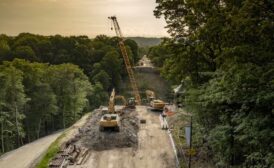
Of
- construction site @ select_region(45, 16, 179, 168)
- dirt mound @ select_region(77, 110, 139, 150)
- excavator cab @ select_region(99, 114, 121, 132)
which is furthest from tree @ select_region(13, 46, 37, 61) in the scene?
excavator cab @ select_region(99, 114, 121, 132)

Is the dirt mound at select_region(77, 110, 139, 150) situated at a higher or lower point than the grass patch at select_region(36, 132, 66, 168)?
higher

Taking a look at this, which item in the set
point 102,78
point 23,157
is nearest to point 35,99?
point 23,157

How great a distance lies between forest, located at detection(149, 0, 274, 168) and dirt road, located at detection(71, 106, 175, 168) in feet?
10.3

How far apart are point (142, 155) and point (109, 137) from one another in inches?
208

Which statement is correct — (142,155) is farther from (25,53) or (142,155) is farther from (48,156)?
(25,53)

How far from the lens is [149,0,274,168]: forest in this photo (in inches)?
635

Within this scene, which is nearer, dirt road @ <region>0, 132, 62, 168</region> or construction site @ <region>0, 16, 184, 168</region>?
construction site @ <region>0, 16, 184, 168</region>

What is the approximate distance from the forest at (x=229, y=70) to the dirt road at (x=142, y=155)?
10.3 ft

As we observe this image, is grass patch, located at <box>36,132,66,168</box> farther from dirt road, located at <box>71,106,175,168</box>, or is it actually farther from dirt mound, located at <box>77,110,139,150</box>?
dirt road, located at <box>71,106,175,168</box>

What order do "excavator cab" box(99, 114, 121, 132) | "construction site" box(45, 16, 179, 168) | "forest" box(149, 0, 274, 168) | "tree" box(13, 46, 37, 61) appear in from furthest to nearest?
1. "tree" box(13, 46, 37, 61)
2. "excavator cab" box(99, 114, 121, 132)
3. "construction site" box(45, 16, 179, 168)
4. "forest" box(149, 0, 274, 168)

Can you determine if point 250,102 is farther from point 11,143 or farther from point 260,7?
point 11,143

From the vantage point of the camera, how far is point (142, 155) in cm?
3009

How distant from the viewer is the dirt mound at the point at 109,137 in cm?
3262

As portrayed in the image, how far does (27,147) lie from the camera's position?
4378 centimetres
